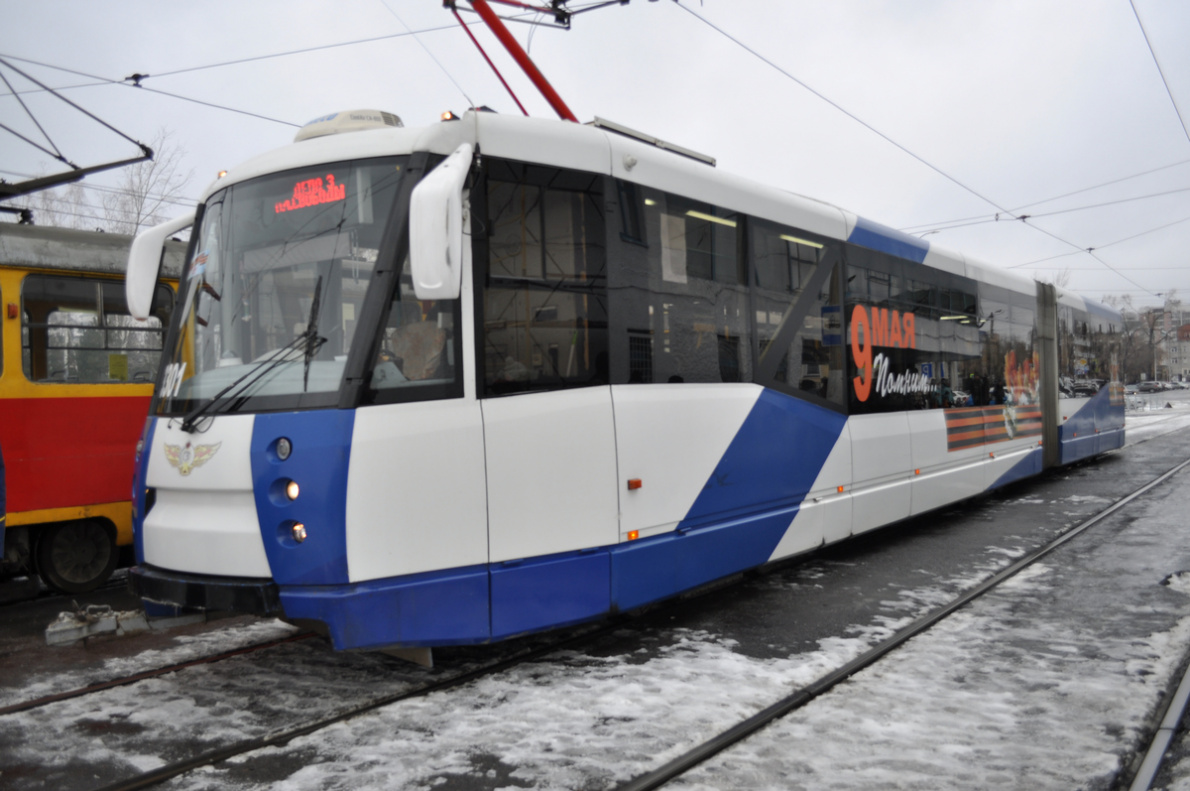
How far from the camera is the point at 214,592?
4422 mm

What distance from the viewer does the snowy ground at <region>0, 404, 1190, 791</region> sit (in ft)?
12.3

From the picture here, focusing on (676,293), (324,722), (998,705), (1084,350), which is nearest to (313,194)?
(676,293)

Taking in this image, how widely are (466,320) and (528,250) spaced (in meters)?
0.59

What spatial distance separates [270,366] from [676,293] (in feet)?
8.73

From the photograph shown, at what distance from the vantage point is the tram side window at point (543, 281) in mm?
4812

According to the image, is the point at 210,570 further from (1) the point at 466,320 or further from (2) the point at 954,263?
(2) the point at 954,263

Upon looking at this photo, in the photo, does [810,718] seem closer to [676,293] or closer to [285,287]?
[676,293]

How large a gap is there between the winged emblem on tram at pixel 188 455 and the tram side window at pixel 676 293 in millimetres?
2313

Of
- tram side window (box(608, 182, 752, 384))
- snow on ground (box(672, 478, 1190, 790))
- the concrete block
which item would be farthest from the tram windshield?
snow on ground (box(672, 478, 1190, 790))

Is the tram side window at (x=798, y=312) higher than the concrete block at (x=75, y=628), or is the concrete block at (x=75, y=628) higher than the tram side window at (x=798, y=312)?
the tram side window at (x=798, y=312)

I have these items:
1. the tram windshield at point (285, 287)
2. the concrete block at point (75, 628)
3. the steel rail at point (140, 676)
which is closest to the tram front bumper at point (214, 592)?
the concrete block at point (75, 628)

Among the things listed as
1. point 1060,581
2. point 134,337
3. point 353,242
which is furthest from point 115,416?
point 1060,581

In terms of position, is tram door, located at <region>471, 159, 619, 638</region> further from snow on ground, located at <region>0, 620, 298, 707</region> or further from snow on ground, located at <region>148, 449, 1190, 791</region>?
snow on ground, located at <region>0, 620, 298, 707</region>

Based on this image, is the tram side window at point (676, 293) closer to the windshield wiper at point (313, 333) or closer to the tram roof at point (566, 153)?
the tram roof at point (566, 153)
